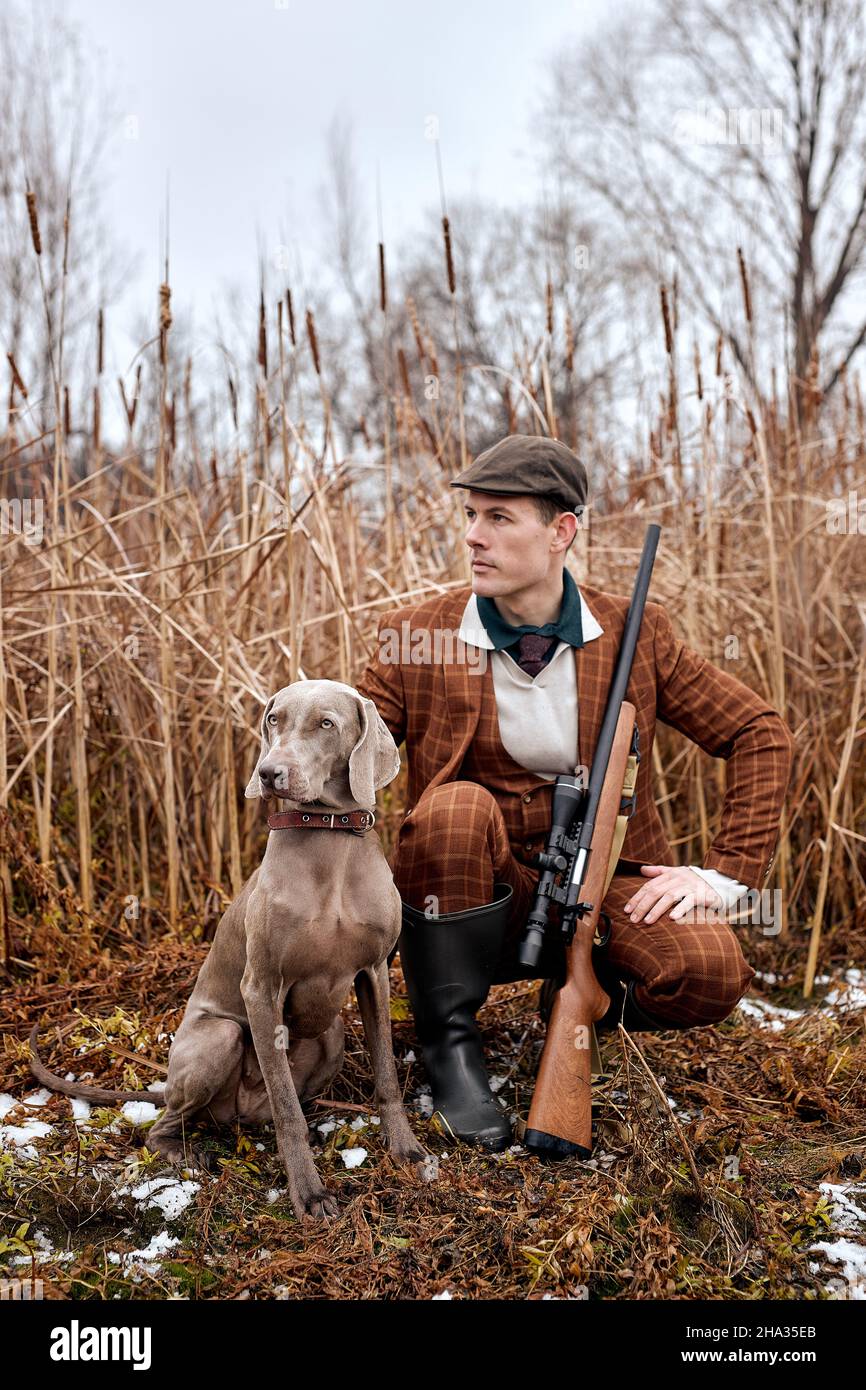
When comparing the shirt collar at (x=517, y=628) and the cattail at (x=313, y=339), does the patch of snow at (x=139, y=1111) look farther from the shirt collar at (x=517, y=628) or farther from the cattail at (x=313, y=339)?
the cattail at (x=313, y=339)

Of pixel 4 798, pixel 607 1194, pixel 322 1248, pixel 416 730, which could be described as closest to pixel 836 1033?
pixel 607 1194

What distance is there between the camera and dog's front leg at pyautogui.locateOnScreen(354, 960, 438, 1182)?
2578mm

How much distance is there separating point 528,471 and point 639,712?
0.73 meters

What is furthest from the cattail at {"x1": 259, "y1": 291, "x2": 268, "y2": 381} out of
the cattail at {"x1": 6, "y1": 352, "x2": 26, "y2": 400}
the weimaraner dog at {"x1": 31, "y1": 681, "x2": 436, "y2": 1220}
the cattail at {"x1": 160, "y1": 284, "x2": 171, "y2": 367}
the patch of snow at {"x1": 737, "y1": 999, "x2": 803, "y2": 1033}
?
the patch of snow at {"x1": 737, "y1": 999, "x2": 803, "y2": 1033}

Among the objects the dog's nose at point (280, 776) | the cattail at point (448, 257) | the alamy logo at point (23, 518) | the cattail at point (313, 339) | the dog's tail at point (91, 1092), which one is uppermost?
the cattail at point (448, 257)

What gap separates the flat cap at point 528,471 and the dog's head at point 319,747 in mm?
756

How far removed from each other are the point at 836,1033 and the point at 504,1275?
5.43ft

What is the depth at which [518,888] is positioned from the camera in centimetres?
307

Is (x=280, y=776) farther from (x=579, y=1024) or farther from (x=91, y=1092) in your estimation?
(x=91, y=1092)

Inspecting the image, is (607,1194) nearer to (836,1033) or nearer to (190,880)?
(836,1033)

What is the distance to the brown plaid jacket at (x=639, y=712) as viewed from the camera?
3086 millimetres

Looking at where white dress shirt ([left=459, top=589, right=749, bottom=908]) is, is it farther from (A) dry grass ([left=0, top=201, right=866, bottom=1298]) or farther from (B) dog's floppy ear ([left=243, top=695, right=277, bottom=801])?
(B) dog's floppy ear ([left=243, top=695, right=277, bottom=801])

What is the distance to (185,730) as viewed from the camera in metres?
4.14
